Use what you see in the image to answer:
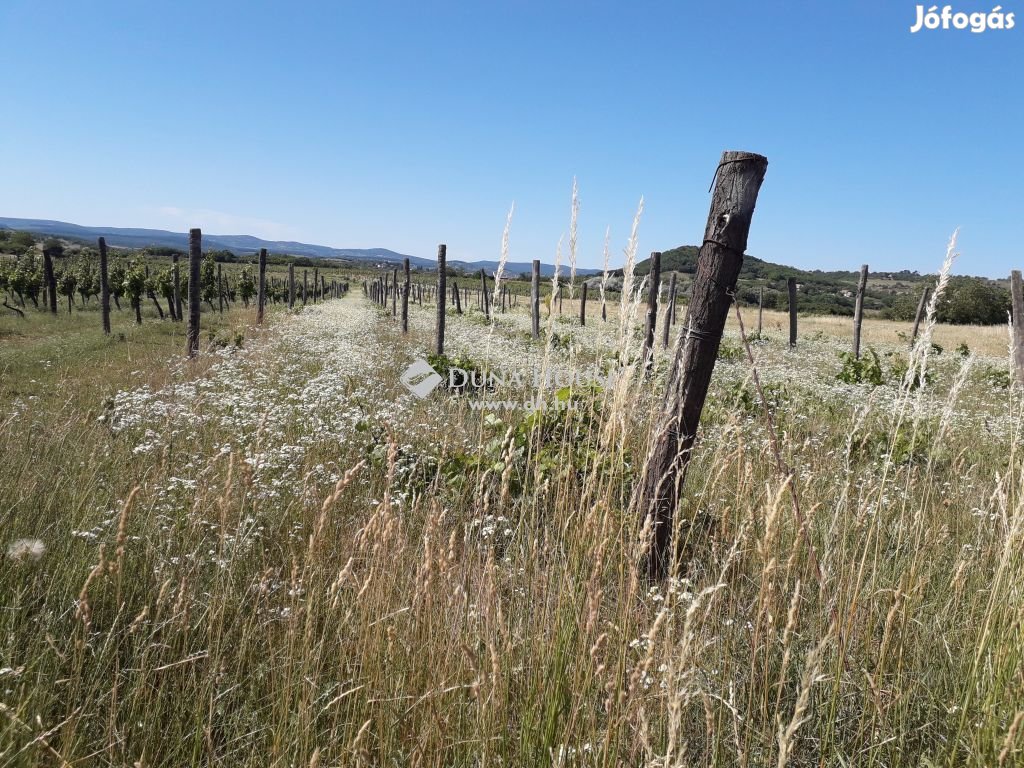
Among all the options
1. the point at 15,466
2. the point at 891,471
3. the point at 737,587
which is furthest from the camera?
the point at 891,471

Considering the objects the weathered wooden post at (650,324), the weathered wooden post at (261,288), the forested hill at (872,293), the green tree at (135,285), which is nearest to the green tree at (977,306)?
the forested hill at (872,293)

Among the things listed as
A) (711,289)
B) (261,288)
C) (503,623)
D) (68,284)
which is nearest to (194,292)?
(261,288)

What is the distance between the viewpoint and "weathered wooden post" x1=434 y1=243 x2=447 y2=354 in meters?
14.0

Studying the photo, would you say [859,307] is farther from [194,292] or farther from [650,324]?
[194,292]

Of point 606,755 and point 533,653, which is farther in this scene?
point 533,653

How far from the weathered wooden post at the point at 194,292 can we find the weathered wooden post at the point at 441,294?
492cm

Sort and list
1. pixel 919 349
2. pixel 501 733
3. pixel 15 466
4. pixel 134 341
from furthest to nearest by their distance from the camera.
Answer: pixel 134 341, pixel 15 466, pixel 919 349, pixel 501 733

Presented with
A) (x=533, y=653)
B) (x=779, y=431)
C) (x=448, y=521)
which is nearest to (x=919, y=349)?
(x=533, y=653)

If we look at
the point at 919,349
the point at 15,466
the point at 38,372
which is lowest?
the point at 38,372

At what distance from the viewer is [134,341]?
17.1 meters

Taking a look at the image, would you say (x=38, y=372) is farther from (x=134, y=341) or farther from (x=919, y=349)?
(x=919, y=349)

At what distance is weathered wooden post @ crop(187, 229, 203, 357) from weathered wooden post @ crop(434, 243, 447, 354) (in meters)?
4.92

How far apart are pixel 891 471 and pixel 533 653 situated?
511cm

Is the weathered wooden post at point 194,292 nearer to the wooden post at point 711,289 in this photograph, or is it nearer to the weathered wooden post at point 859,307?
the wooden post at point 711,289
